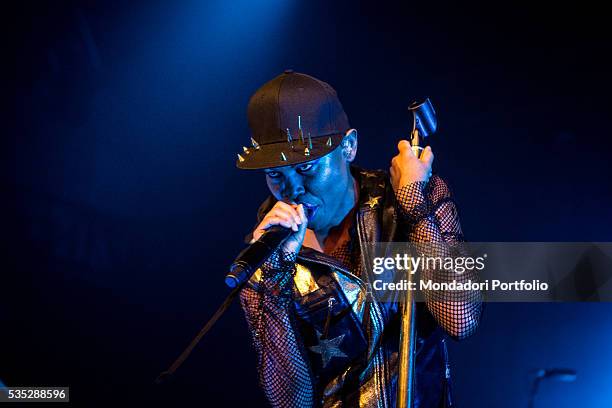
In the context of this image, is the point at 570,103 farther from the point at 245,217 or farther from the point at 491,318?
the point at 245,217

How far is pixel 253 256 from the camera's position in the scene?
1.24 m

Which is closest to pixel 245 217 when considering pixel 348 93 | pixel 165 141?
pixel 165 141

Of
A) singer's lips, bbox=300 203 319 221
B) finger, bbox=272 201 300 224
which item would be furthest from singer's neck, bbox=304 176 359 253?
finger, bbox=272 201 300 224

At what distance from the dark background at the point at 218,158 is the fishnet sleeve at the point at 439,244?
1166 millimetres

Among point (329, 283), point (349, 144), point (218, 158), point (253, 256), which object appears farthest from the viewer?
point (218, 158)

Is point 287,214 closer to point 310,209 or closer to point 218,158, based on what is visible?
point 310,209

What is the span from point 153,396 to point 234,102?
4.83 feet

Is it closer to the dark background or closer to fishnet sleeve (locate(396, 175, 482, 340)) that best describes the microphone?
fishnet sleeve (locate(396, 175, 482, 340))

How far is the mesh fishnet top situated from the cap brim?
0.24m

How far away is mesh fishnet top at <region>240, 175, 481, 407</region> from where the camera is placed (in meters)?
1.74

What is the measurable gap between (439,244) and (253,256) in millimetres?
720

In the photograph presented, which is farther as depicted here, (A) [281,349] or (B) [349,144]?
(B) [349,144]

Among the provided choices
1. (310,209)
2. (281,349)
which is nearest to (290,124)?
(310,209)

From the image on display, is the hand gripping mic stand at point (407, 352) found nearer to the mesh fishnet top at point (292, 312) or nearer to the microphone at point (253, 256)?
the mesh fishnet top at point (292, 312)
